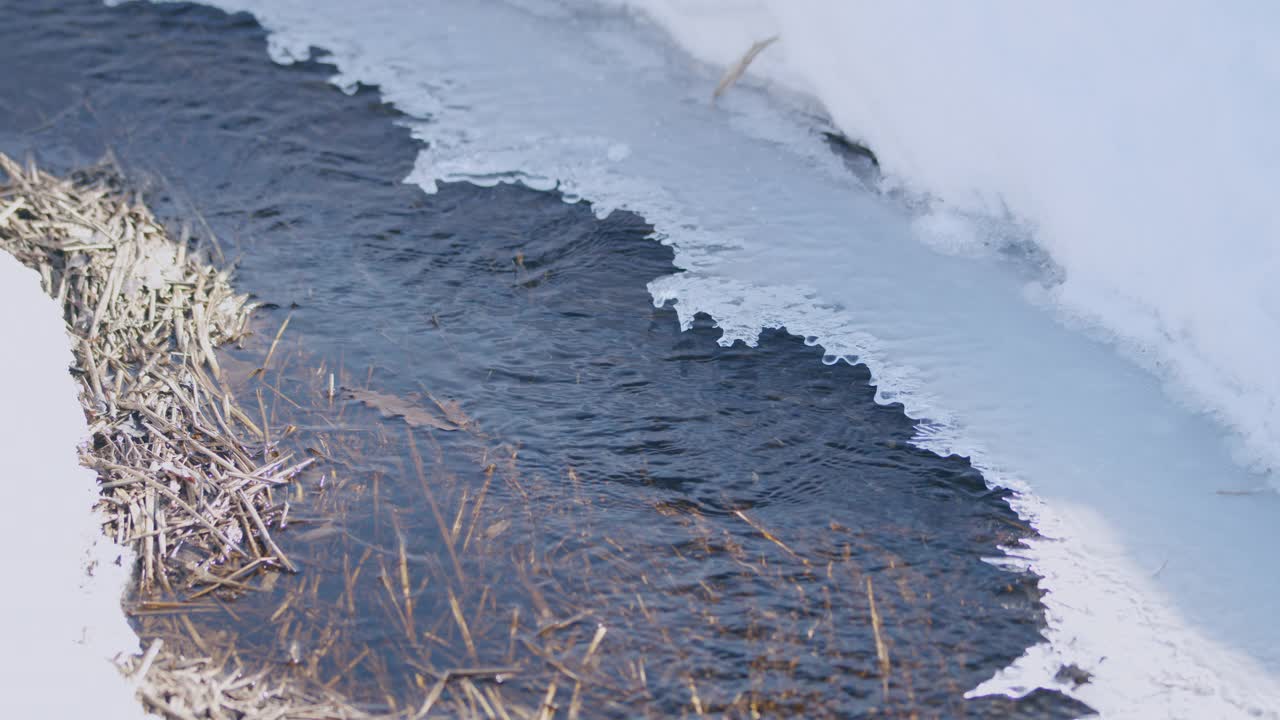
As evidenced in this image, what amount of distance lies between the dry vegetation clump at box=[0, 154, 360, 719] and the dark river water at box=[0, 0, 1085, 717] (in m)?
0.08

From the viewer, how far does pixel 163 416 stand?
265 centimetres

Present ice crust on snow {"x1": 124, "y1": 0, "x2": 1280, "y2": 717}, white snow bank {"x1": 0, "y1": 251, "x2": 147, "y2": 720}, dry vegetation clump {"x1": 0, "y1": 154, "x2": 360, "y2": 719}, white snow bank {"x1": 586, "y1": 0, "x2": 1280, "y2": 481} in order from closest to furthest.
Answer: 1. white snow bank {"x1": 0, "y1": 251, "x2": 147, "y2": 720}
2. dry vegetation clump {"x1": 0, "y1": 154, "x2": 360, "y2": 719}
3. ice crust on snow {"x1": 124, "y1": 0, "x2": 1280, "y2": 717}
4. white snow bank {"x1": 586, "y1": 0, "x2": 1280, "y2": 481}

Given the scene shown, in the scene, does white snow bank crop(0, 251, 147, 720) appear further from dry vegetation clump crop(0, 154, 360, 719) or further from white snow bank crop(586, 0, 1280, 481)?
white snow bank crop(586, 0, 1280, 481)

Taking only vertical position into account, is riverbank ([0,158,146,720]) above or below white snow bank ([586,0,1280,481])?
below

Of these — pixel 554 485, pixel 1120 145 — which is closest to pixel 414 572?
pixel 554 485

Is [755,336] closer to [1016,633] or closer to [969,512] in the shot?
[969,512]

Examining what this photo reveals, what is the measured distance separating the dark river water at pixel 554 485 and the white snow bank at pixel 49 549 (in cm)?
17

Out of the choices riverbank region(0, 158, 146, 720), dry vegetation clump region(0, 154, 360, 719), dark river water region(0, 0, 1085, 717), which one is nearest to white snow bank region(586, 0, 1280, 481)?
dark river water region(0, 0, 1085, 717)

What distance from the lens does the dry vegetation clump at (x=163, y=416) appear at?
2148 millimetres

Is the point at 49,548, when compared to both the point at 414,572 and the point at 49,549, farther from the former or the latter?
the point at 414,572

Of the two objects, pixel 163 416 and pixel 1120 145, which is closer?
pixel 163 416

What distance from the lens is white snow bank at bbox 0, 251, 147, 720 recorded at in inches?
79.0

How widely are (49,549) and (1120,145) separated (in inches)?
120

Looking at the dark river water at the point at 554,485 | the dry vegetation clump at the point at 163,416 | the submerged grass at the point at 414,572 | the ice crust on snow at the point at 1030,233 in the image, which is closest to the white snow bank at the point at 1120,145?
the ice crust on snow at the point at 1030,233
